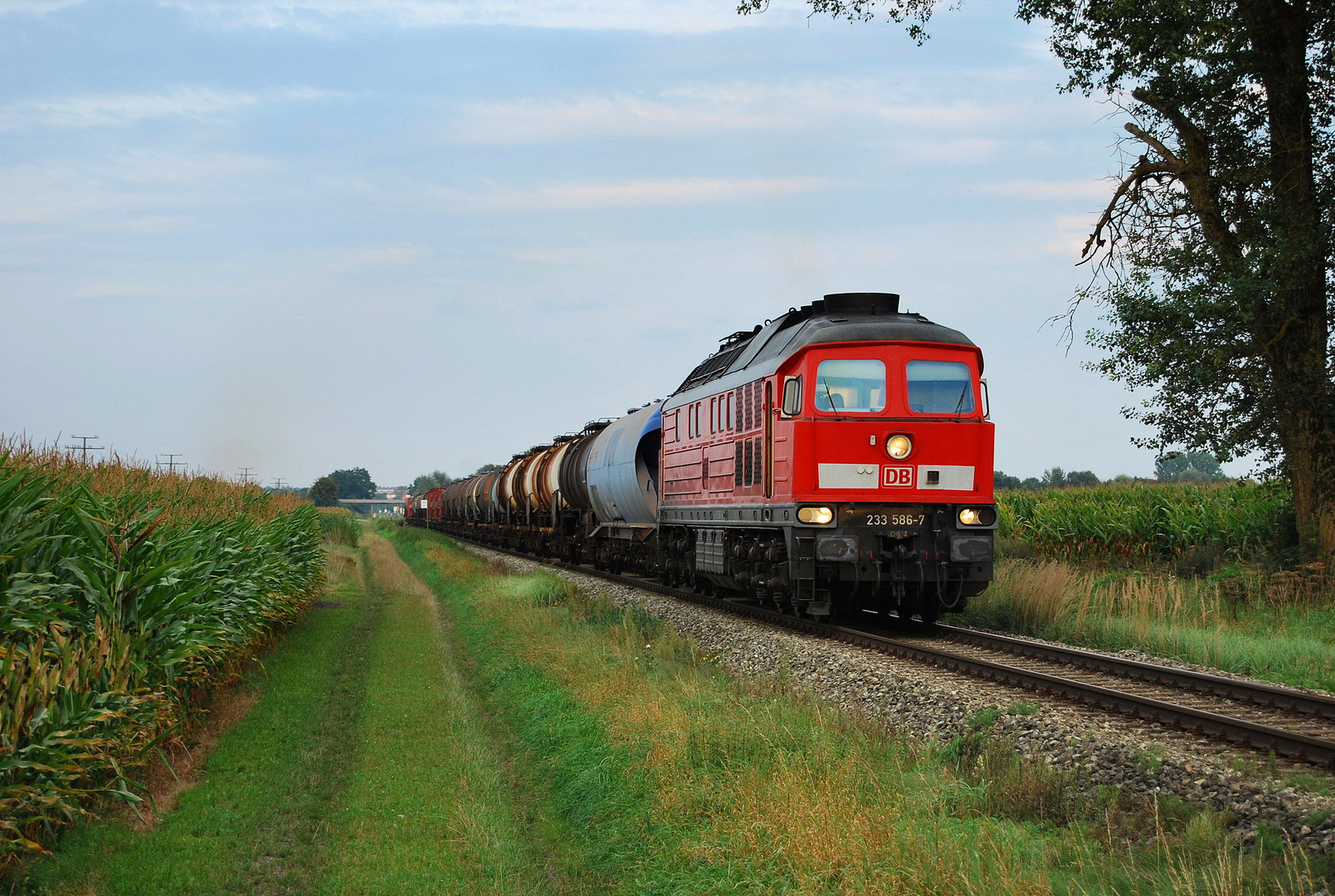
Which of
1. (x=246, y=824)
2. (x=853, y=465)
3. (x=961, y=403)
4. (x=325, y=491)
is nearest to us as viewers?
(x=246, y=824)

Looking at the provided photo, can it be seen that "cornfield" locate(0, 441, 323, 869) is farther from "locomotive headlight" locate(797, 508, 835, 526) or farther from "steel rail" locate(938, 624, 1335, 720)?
"steel rail" locate(938, 624, 1335, 720)

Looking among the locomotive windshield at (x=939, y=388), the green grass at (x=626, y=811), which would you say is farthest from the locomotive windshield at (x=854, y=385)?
the green grass at (x=626, y=811)

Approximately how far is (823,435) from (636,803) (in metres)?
7.16

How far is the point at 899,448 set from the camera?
1423cm

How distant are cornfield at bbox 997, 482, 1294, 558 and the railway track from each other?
9.85 m

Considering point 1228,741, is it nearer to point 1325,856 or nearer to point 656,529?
point 1325,856

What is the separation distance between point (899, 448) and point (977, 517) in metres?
1.41

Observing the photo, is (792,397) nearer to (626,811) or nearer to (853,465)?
(853,465)

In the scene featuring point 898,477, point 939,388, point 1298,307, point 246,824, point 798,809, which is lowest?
point 246,824

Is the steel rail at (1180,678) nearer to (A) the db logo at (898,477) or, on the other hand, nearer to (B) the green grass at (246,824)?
(A) the db logo at (898,477)

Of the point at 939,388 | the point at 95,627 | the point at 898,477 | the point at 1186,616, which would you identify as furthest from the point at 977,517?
the point at 95,627

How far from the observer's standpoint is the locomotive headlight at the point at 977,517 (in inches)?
563

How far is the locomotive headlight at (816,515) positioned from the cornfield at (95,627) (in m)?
6.78

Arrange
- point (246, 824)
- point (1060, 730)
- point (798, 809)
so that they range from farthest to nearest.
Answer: point (1060, 730) → point (246, 824) → point (798, 809)
